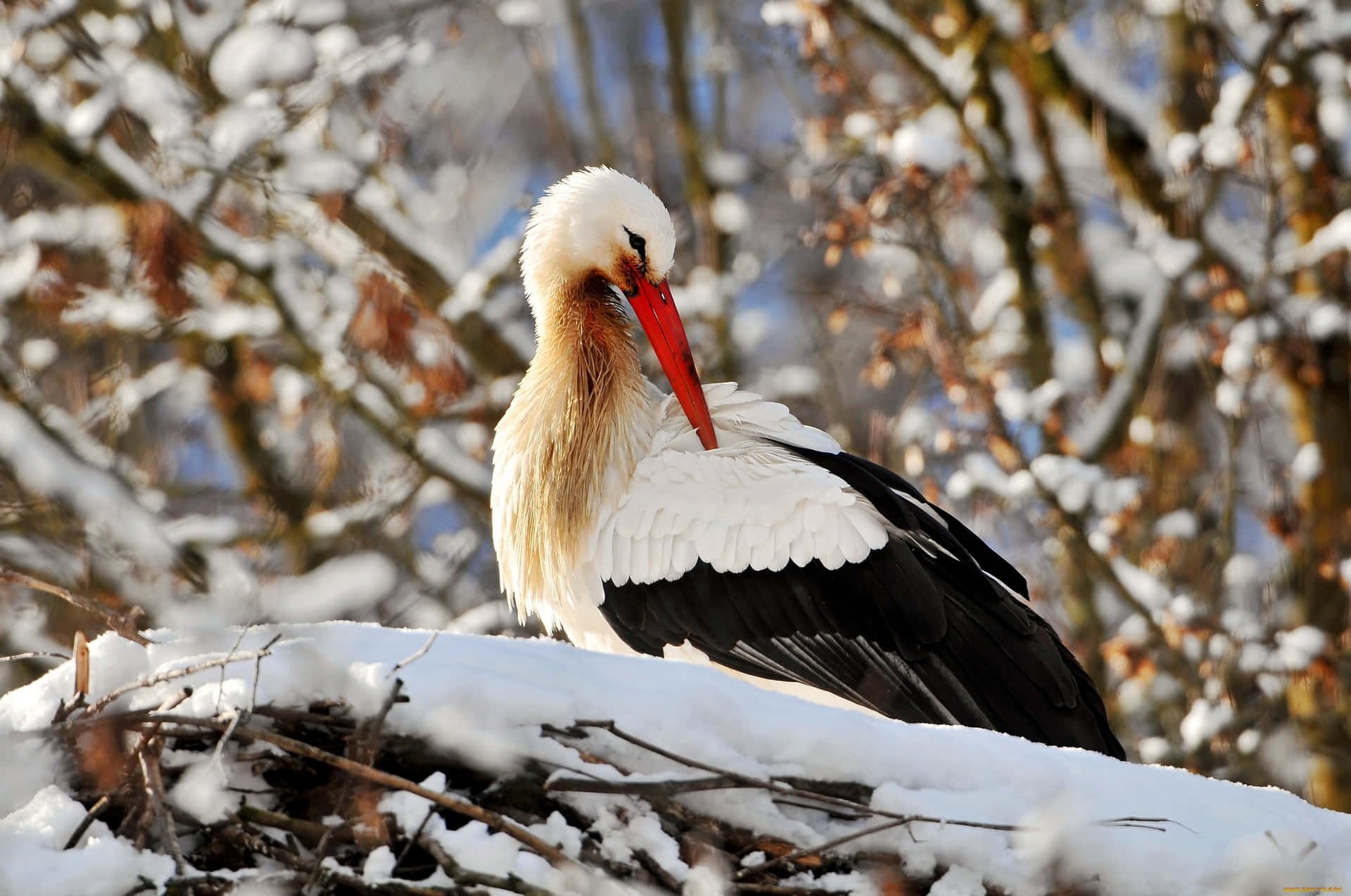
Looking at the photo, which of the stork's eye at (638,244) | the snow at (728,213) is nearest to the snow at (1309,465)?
the snow at (728,213)

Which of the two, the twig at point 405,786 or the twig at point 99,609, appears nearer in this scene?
the twig at point 405,786

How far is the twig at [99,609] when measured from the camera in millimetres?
1814

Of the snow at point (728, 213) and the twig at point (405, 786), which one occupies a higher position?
the snow at point (728, 213)

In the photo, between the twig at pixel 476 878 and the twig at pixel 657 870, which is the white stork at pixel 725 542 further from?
the twig at pixel 476 878

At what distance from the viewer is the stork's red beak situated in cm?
346

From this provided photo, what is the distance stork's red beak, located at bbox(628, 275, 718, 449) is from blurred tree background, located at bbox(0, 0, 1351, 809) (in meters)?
1.87

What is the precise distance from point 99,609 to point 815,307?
22.8 feet

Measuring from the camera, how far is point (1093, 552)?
6.23 metres

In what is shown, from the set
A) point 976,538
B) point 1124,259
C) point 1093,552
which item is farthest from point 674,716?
point 1124,259

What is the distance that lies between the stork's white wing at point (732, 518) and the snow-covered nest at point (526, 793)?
123cm

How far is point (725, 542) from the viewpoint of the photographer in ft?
10.6

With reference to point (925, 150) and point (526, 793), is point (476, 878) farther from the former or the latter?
point (925, 150)

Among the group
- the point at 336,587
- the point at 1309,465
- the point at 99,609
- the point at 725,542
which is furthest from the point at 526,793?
the point at 1309,465

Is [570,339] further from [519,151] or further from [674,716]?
[519,151]
